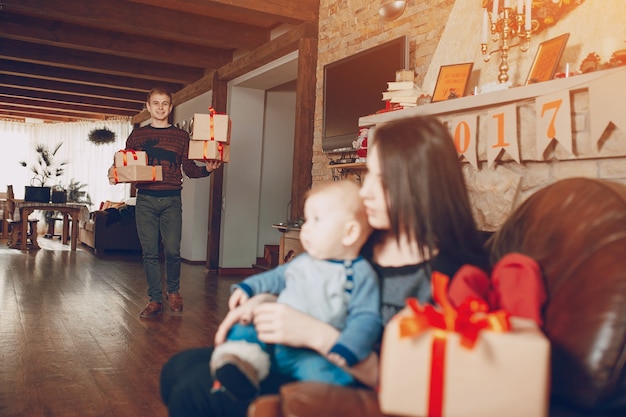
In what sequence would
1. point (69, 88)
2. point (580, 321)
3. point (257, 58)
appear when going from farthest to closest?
point (69, 88) → point (257, 58) → point (580, 321)

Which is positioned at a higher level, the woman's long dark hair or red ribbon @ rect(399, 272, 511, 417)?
the woman's long dark hair

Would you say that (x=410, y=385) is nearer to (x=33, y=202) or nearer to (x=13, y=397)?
(x=13, y=397)

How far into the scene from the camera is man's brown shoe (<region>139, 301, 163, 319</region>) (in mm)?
3775

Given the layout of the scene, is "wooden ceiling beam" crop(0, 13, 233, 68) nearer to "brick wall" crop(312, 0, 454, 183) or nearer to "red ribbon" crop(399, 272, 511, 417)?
"brick wall" crop(312, 0, 454, 183)

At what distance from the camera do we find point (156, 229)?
3771 millimetres

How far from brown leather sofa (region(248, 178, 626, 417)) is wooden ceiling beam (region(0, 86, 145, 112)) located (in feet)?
32.6

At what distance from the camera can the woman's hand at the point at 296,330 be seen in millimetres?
1028

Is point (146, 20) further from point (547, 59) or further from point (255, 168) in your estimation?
point (547, 59)

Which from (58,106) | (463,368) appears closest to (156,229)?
(463,368)

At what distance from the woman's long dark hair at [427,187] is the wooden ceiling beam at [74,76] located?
312 inches

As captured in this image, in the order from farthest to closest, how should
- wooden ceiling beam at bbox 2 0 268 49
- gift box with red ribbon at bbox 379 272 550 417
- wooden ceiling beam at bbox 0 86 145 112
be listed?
wooden ceiling beam at bbox 0 86 145 112, wooden ceiling beam at bbox 2 0 268 49, gift box with red ribbon at bbox 379 272 550 417

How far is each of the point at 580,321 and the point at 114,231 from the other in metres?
8.24

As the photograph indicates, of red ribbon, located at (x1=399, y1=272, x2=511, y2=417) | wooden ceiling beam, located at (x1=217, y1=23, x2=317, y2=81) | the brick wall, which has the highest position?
wooden ceiling beam, located at (x1=217, y1=23, x2=317, y2=81)

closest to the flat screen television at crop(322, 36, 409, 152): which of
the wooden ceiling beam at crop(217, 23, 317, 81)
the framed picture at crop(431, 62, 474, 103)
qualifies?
the framed picture at crop(431, 62, 474, 103)
